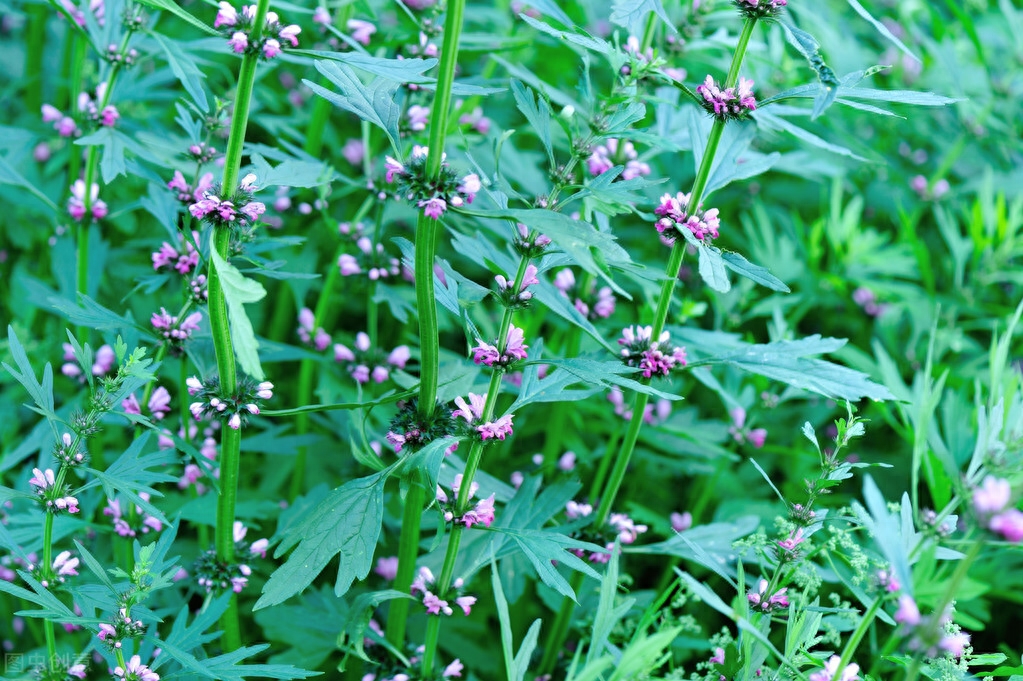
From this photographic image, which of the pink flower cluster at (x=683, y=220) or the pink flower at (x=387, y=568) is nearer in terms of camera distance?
the pink flower cluster at (x=683, y=220)

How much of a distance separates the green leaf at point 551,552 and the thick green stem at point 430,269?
13 centimetres

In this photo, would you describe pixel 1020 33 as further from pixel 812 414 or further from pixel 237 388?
pixel 237 388

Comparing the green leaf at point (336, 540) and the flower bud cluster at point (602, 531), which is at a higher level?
the green leaf at point (336, 540)

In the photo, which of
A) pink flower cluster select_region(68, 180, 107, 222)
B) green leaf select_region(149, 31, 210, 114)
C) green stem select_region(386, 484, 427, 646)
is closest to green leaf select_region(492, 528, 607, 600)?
green stem select_region(386, 484, 427, 646)

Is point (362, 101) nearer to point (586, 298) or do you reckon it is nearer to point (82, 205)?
point (586, 298)

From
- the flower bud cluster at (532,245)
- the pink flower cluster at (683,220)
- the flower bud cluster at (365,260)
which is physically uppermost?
the pink flower cluster at (683,220)

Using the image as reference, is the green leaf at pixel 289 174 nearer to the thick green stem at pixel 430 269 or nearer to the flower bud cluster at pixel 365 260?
the thick green stem at pixel 430 269

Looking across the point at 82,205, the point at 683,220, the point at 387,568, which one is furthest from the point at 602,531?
the point at 82,205

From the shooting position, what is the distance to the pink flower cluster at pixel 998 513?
88 cm

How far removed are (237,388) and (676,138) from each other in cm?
102

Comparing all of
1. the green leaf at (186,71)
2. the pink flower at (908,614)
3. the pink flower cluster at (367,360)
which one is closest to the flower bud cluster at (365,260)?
the pink flower cluster at (367,360)

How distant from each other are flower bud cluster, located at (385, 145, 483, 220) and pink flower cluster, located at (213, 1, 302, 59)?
0.24 meters

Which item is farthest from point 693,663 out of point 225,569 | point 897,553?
point 897,553

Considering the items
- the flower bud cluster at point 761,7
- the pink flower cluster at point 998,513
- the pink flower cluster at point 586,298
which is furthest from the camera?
the pink flower cluster at point 586,298
